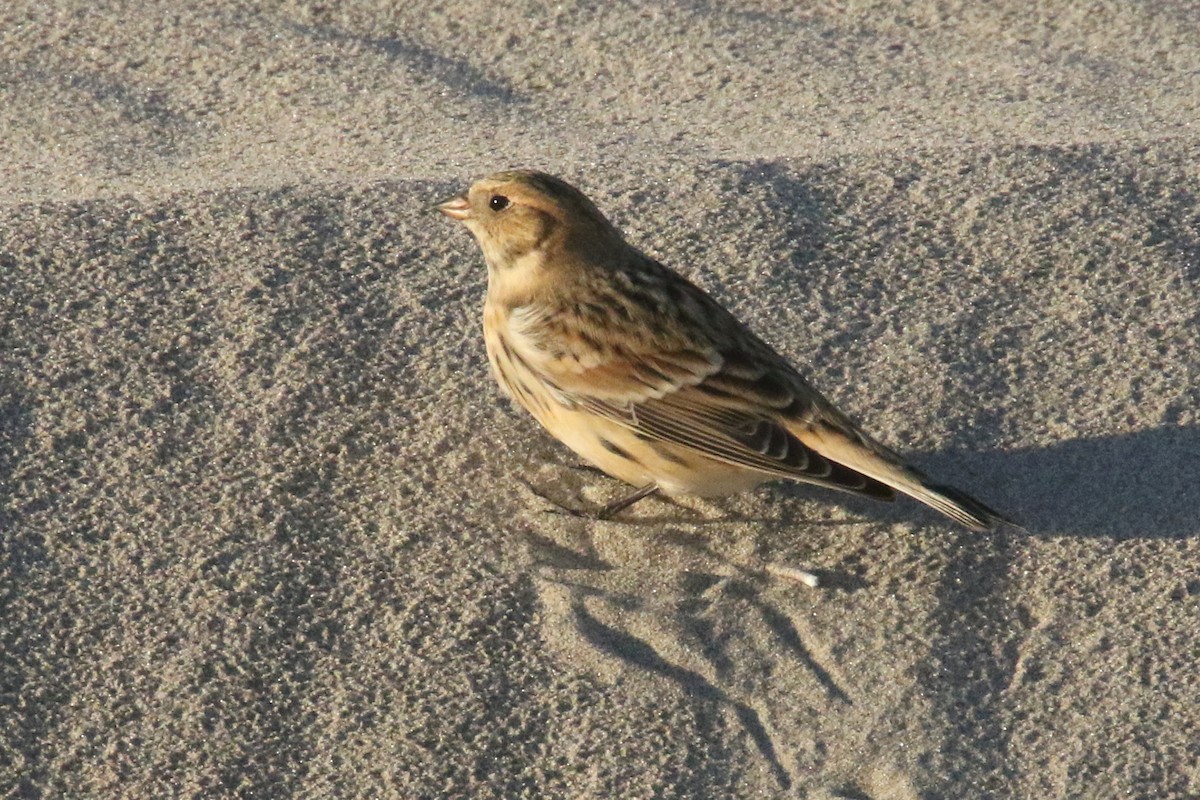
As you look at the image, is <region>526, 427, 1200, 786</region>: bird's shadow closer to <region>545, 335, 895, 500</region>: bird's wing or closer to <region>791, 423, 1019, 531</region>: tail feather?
<region>791, 423, 1019, 531</region>: tail feather

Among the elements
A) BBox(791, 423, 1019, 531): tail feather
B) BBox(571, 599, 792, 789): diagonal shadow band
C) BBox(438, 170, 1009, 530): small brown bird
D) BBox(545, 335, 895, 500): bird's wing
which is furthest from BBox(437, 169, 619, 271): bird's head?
BBox(571, 599, 792, 789): diagonal shadow band

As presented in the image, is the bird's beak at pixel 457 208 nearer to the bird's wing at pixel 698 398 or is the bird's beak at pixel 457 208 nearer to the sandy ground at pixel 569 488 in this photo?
the sandy ground at pixel 569 488

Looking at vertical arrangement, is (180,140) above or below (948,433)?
below

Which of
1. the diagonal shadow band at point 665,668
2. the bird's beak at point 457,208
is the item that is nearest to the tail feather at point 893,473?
the diagonal shadow band at point 665,668

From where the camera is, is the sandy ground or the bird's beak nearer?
the sandy ground

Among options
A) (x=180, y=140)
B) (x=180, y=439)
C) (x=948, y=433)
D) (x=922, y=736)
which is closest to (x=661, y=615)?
(x=922, y=736)

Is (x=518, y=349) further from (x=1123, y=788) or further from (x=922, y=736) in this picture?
(x=1123, y=788)

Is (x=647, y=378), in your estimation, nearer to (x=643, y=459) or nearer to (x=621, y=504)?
(x=643, y=459)
